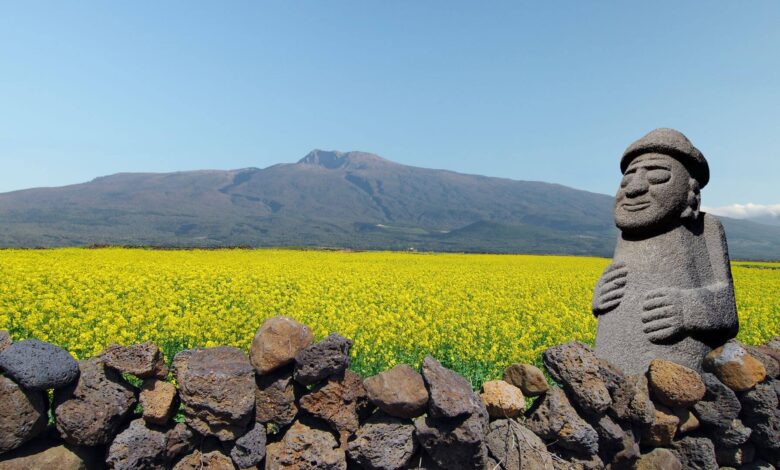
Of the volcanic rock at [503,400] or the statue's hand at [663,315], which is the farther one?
the statue's hand at [663,315]

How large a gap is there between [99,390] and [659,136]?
652 cm

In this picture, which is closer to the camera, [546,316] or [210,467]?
[210,467]

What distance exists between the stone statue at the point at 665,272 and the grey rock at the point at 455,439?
2690mm

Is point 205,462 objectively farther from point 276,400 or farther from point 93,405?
point 93,405

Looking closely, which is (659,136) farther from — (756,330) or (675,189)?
(756,330)

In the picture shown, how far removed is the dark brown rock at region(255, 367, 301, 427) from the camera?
13.8 ft

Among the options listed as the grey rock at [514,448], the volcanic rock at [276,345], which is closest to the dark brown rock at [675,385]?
the grey rock at [514,448]

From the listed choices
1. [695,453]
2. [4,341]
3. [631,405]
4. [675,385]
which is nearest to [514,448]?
[631,405]

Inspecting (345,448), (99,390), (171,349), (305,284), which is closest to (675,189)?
(345,448)

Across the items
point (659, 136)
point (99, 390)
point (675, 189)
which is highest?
point (659, 136)

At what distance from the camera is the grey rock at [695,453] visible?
16.7 feet

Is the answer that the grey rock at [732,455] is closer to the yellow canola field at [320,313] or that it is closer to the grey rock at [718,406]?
the grey rock at [718,406]

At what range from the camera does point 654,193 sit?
19.2 feet

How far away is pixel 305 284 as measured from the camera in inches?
581
